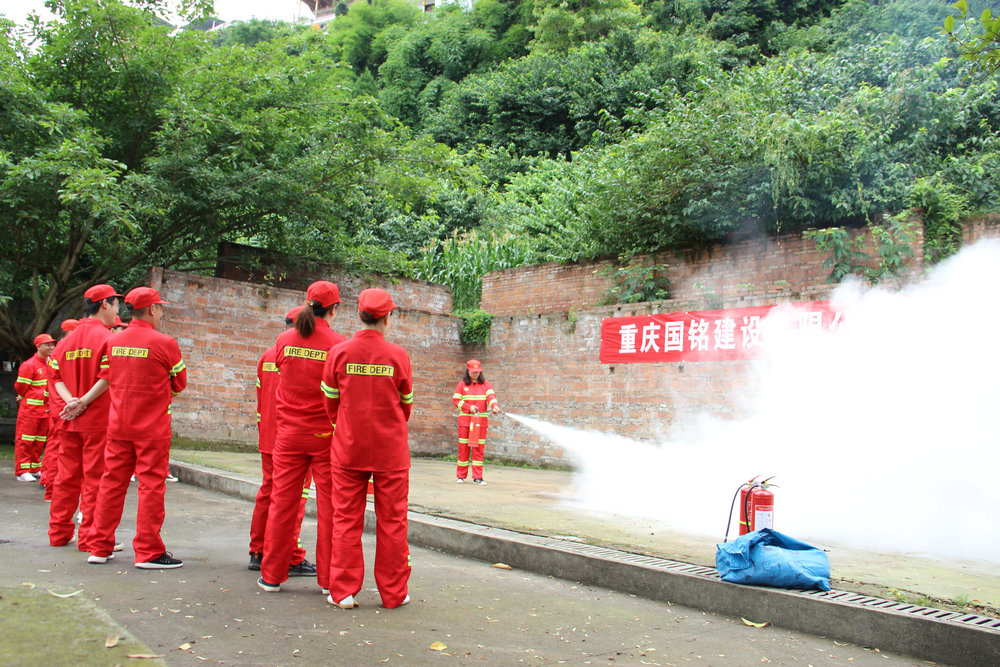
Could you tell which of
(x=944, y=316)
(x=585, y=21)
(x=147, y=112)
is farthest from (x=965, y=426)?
(x=585, y=21)

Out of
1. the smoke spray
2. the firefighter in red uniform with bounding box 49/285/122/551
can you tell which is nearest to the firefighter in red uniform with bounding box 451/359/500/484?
the smoke spray

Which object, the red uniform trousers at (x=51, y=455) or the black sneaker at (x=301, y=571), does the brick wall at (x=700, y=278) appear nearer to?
the black sneaker at (x=301, y=571)

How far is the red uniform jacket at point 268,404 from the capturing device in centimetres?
524

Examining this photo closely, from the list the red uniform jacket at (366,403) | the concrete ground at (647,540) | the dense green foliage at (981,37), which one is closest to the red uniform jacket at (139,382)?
the red uniform jacket at (366,403)

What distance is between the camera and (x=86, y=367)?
5.88 meters

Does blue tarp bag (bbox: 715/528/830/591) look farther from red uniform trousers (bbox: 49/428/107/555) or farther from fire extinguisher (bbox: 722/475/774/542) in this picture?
red uniform trousers (bbox: 49/428/107/555)

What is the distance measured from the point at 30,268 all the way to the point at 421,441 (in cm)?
821

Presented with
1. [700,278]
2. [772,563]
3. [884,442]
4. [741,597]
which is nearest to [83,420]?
[741,597]

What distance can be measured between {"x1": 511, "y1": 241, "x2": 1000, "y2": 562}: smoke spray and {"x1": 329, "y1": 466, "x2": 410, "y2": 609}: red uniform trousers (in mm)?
3352

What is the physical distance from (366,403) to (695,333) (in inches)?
342

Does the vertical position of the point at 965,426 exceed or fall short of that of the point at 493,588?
it exceeds it

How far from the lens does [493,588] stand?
201 inches

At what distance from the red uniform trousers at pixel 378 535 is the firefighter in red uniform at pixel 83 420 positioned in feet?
6.76

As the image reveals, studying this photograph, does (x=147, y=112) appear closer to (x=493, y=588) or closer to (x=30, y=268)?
(x=30, y=268)
